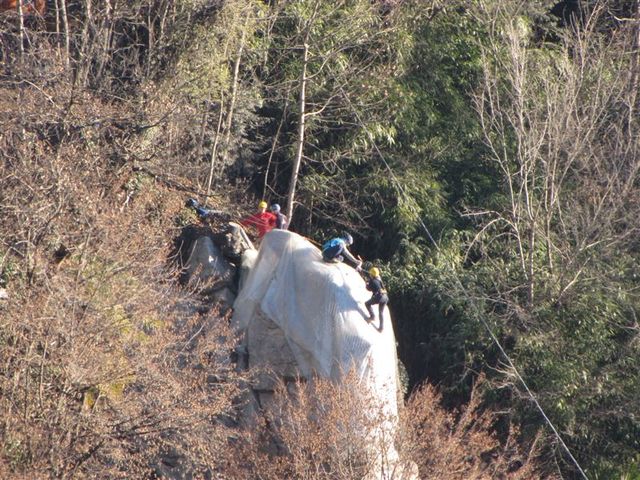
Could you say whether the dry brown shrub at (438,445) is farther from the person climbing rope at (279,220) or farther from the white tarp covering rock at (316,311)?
the person climbing rope at (279,220)

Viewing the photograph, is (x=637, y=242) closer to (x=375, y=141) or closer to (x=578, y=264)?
(x=578, y=264)

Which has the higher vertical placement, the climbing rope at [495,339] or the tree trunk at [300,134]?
the tree trunk at [300,134]

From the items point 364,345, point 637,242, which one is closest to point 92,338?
point 364,345

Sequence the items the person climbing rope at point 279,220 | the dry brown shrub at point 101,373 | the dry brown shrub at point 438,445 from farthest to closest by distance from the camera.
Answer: the person climbing rope at point 279,220 < the dry brown shrub at point 438,445 < the dry brown shrub at point 101,373

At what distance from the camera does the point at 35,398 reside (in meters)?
15.4

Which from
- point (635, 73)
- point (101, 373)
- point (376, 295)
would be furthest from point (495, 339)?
point (101, 373)

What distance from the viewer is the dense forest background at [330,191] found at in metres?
15.6

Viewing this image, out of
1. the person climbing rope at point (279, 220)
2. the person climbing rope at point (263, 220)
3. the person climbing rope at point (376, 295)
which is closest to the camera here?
the person climbing rope at point (376, 295)

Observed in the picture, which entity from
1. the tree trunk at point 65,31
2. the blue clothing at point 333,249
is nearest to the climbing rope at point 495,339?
the blue clothing at point 333,249

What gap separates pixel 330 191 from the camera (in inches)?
912

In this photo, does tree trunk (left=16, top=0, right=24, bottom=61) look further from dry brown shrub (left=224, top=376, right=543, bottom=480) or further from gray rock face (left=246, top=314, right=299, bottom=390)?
dry brown shrub (left=224, top=376, right=543, bottom=480)

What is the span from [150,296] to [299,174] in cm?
834

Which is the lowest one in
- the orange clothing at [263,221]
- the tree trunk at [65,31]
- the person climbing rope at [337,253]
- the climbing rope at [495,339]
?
the climbing rope at [495,339]

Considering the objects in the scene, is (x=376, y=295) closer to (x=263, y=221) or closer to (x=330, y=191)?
(x=263, y=221)
